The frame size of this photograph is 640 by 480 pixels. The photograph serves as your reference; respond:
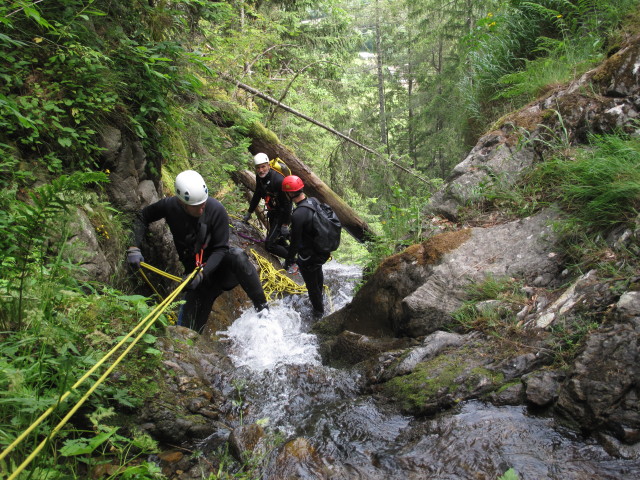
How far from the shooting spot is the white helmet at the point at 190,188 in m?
4.02

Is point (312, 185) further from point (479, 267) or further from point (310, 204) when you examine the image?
point (479, 267)

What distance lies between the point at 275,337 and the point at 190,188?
2331 millimetres

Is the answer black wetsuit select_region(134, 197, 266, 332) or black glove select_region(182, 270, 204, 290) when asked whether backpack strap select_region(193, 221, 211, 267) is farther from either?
black glove select_region(182, 270, 204, 290)

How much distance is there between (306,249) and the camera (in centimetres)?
561

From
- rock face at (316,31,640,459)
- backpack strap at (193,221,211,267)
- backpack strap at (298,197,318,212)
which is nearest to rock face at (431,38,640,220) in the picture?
rock face at (316,31,640,459)

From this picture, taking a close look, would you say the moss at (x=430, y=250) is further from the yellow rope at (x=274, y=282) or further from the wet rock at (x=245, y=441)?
the yellow rope at (x=274, y=282)

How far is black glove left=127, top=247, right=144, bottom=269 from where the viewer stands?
159 inches

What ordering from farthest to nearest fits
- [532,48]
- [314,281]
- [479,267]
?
[532,48] < [314,281] < [479,267]

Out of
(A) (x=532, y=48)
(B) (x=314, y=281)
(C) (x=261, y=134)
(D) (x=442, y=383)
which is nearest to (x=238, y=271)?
(B) (x=314, y=281)

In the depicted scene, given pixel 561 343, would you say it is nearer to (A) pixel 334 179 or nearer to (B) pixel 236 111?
(B) pixel 236 111

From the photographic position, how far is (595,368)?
2186 millimetres

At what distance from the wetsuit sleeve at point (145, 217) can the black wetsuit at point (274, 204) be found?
9.72ft

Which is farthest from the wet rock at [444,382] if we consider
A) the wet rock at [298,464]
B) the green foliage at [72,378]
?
the green foliage at [72,378]

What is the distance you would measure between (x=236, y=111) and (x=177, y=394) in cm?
513
